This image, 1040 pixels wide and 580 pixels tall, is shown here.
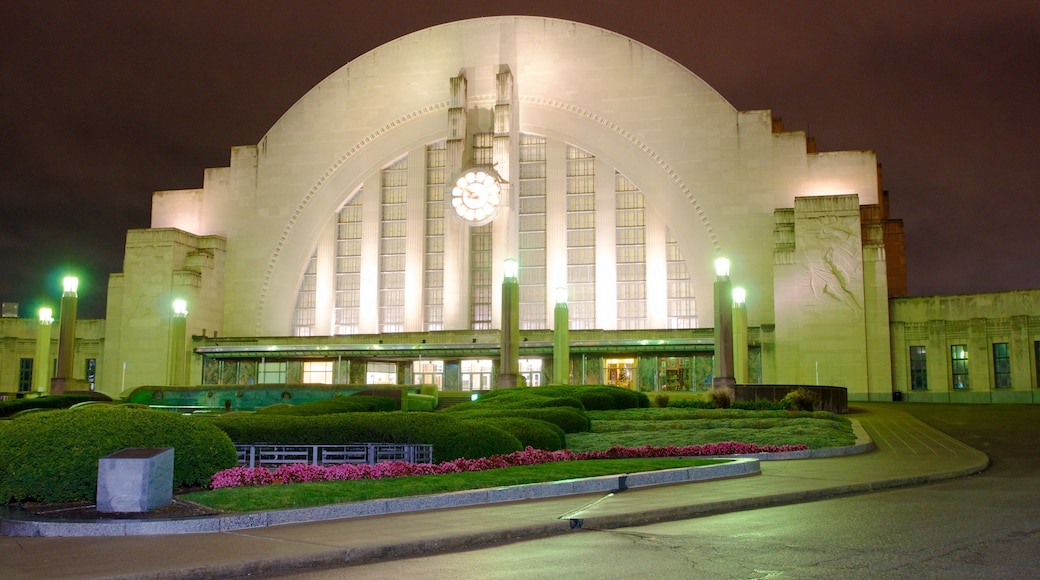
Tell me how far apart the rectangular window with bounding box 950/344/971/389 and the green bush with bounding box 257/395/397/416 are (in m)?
29.9

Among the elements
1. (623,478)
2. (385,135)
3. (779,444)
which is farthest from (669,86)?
(623,478)

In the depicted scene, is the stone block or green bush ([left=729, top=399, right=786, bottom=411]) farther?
green bush ([left=729, top=399, right=786, bottom=411])

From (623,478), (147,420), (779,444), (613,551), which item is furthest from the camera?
(779,444)

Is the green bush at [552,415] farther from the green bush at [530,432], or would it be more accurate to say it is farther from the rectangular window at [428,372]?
the rectangular window at [428,372]

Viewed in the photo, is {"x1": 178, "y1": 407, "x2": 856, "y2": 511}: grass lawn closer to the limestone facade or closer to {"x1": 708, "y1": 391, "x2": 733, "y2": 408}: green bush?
{"x1": 708, "y1": 391, "x2": 733, "y2": 408}: green bush

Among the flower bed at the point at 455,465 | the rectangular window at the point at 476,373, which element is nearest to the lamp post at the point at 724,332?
the flower bed at the point at 455,465

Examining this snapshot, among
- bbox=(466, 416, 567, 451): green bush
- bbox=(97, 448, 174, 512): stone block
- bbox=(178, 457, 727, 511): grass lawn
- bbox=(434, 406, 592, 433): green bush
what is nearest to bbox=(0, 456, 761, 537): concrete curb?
bbox=(178, 457, 727, 511): grass lawn

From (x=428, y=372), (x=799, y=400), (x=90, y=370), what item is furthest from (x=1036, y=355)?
(x=90, y=370)

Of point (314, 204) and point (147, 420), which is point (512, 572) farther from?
point (314, 204)

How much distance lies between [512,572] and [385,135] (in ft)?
168

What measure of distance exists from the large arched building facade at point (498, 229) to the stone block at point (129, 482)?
37536 mm

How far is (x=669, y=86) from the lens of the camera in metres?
53.6

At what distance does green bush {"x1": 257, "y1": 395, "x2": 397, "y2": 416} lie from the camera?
75.7 feet

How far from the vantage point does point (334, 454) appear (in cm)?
1513
